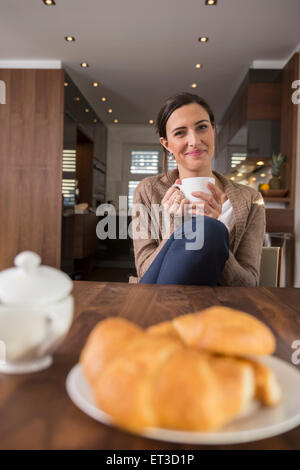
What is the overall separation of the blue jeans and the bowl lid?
2.17 feet

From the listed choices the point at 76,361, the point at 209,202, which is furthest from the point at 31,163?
the point at 76,361

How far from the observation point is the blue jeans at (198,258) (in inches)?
39.9

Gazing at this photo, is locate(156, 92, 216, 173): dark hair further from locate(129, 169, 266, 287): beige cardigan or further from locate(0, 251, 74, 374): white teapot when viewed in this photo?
locate(0, 251, 74, 374): white teapot

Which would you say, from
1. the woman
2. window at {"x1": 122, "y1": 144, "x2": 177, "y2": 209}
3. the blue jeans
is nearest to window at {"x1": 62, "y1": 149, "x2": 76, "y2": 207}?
the woman

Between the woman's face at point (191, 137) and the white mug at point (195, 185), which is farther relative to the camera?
the woman's face at point (191, 137)

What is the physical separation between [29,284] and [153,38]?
430cm

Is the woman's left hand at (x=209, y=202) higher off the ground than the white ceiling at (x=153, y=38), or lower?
lower

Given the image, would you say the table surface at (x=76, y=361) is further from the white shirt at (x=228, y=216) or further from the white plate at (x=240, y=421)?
the white shirt at (x=228, y=216)

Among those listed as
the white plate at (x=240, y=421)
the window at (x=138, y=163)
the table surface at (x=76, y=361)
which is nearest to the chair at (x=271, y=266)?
the table surface at (x=76, y=361)

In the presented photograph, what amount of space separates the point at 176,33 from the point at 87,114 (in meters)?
2.58

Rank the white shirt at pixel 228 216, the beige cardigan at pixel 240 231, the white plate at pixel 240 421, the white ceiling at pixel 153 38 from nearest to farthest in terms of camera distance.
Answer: the white plate at pixel 240 421
the beige cardigan at pixel 240 231
the white shirt at pixel 228 216
the white ceiling at pixel 153 38

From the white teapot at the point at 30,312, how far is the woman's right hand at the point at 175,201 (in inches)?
34.0

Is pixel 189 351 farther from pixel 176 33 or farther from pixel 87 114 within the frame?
pixel 87 114

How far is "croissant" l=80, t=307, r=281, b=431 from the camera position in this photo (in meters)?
0.26
